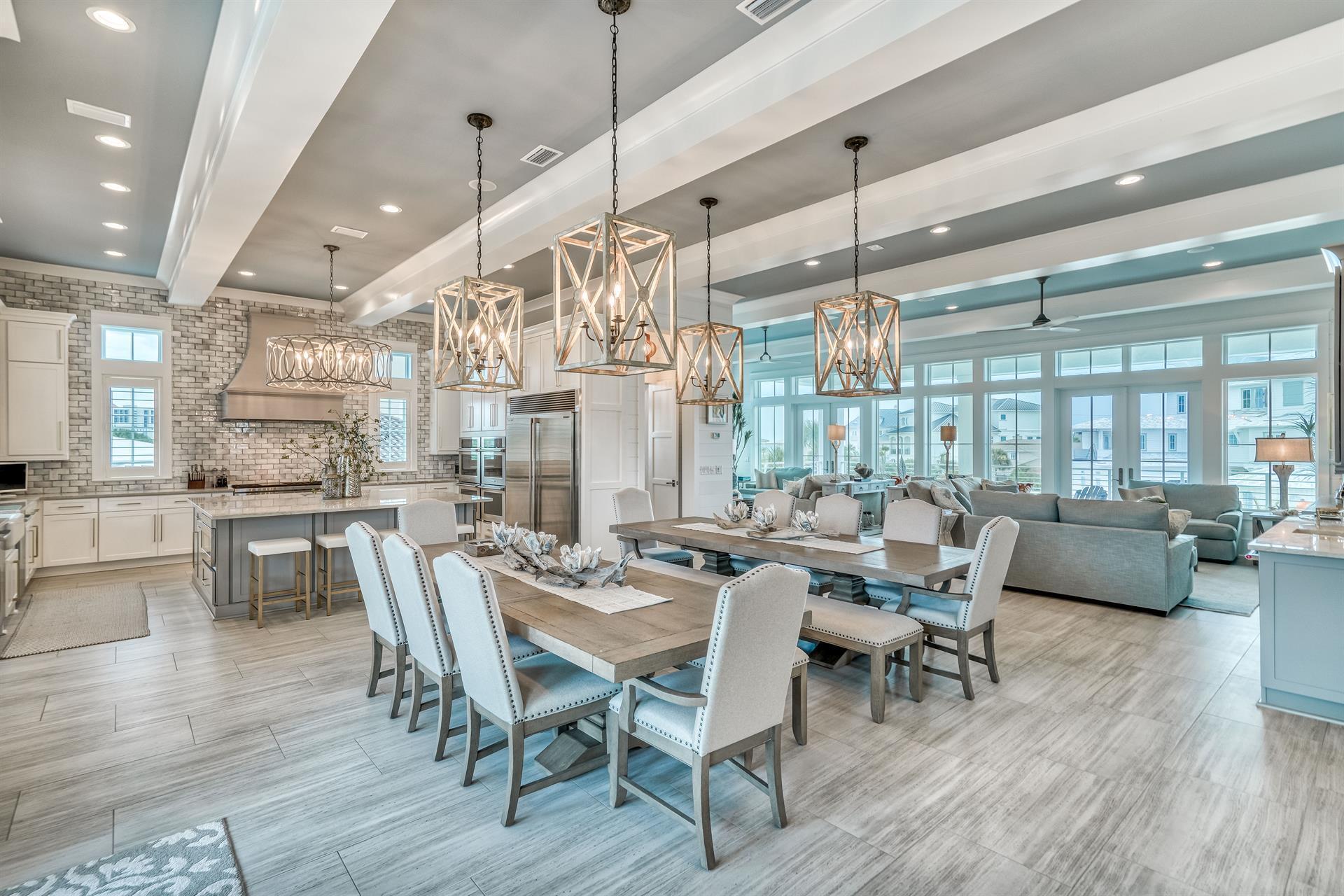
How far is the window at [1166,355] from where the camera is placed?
8.05 metres

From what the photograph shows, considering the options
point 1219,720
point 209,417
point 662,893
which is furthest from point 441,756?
point 209,417

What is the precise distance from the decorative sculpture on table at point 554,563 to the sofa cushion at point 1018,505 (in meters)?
4.18

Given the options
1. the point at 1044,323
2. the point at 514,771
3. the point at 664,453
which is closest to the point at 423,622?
the point at 514,771

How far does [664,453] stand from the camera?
7.01 meters

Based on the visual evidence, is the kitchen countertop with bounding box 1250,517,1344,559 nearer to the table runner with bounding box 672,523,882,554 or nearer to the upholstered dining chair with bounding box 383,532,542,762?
the table runner with bounding box 672,523,882,554

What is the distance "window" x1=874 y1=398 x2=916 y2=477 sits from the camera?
1078cm

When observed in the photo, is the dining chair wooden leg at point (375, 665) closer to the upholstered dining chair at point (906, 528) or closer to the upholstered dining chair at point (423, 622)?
the upholstered dining chair at point (423, 622)

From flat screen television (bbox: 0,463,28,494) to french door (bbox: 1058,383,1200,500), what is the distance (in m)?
11.5

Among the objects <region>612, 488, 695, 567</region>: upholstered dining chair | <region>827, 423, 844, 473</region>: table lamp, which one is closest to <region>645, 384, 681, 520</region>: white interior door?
<region>612, 488, 695, 567</region>: upholstered dining chair

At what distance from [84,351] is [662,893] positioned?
8.07m

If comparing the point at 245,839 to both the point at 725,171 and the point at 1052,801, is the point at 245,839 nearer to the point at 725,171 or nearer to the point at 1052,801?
the point at 1052,801

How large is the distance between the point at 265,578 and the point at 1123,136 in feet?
21.1

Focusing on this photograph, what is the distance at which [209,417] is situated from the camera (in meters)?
7.46

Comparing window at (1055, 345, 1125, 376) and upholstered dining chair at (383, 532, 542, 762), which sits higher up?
window at (1055, 345, 1125, 376)
